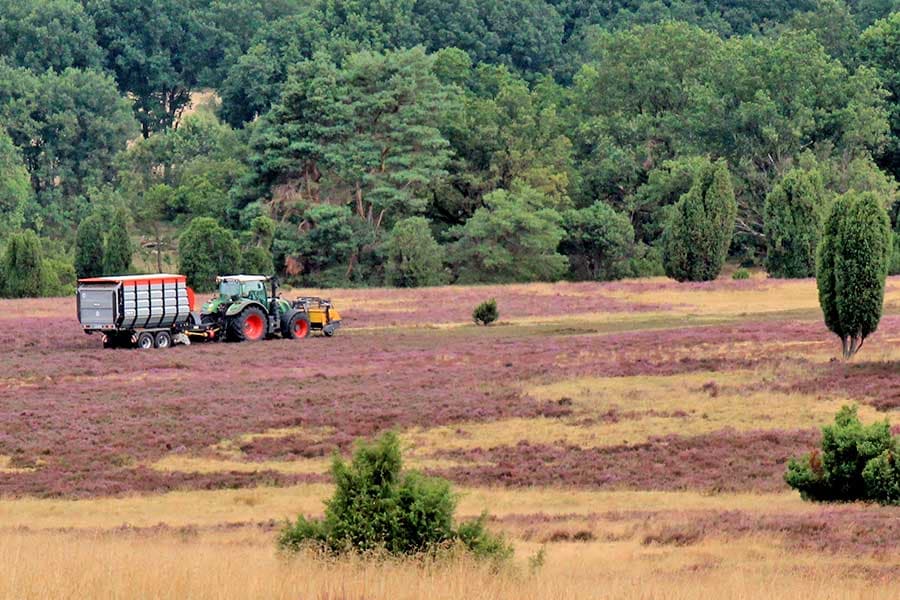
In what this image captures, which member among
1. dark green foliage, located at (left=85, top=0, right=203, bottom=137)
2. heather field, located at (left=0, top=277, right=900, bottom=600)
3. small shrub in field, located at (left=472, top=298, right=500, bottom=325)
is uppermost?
dark green foliage, located at (left=85, top=0, right=203, bottom=137)

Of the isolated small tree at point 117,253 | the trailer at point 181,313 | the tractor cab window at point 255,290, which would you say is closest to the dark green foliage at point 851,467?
the trailer at point 181,313

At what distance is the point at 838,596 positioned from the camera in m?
14.1

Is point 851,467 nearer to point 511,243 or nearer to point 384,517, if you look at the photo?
point 384,517

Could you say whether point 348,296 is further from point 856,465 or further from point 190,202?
point 856,465

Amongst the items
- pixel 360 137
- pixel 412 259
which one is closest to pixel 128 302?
pixel 412 259

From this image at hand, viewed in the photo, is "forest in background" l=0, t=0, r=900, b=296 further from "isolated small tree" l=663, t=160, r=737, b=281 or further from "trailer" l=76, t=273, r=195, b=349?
"trailer" l=76, t=273, r=195, b=349

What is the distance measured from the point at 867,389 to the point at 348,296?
39038 mm

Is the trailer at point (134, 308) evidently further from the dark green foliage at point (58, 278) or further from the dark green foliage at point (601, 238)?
the dark green foliage at point (601, 238)

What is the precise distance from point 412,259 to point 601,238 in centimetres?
1322

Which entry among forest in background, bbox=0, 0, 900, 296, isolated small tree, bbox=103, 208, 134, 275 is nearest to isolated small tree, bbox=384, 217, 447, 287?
forest in background, bbox=0, 0, 900, 296

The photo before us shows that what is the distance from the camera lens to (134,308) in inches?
1945

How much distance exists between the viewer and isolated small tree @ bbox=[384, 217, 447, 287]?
82.8 metres

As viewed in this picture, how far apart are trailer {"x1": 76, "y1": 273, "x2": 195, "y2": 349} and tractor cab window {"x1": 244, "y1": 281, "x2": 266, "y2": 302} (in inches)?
100

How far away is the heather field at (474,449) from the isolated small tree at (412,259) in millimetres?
22966
